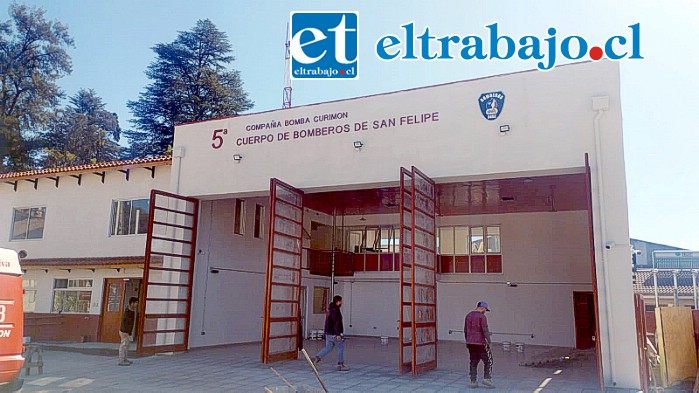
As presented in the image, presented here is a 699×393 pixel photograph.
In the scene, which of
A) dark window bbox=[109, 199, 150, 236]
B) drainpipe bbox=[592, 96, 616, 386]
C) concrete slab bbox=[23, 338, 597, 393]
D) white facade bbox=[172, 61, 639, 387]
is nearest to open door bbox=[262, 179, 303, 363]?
concrete slab bbox=[23, 338, 597, 393]

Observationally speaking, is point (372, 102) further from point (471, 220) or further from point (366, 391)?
point (471, 220)

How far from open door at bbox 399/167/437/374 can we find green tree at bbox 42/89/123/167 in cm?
3072

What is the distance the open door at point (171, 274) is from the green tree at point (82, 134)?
24.4 m

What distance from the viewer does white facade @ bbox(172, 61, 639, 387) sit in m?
10.7

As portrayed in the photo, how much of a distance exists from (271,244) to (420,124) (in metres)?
4.34

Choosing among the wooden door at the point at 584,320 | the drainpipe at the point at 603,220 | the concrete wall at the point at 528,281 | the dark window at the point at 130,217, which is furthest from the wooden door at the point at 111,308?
the wooden door at the point at 584,320

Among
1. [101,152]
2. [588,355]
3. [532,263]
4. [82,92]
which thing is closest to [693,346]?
[588,355]

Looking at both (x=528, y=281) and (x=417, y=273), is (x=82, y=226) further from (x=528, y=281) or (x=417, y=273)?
(x=528, y=281)

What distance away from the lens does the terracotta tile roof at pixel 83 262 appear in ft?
52.1

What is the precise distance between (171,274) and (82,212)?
5.26 m

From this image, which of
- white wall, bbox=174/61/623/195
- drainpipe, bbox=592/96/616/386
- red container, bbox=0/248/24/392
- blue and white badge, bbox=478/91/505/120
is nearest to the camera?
red container, bbox=0/248/24/392

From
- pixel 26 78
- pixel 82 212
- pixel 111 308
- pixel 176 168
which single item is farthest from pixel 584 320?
pixel 26 78

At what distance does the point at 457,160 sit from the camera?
39.9 feet

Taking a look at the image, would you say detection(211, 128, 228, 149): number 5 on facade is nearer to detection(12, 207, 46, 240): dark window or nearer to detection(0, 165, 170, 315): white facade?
detection(0, 165, 170, 315): white facade
